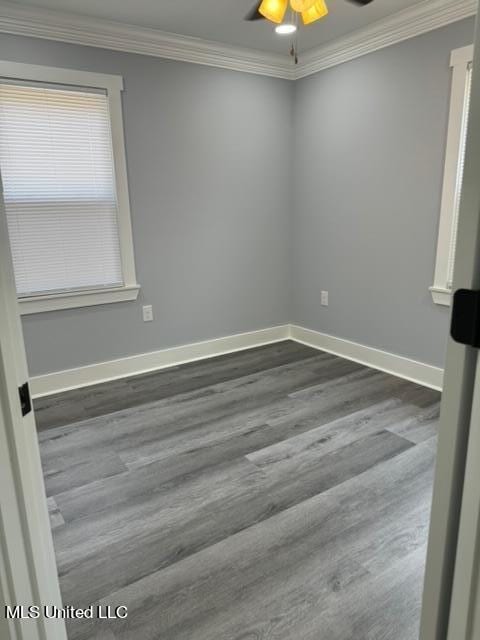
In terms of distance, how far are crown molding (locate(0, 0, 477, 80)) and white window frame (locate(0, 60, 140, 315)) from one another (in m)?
0.21

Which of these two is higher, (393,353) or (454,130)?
(454,130)

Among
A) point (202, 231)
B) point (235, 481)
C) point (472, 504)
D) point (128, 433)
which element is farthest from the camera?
point (202, 231)

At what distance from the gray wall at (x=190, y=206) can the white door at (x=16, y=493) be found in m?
2.48

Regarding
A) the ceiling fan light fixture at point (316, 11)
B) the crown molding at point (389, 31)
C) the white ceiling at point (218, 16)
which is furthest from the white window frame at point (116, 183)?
the crown molding at point (389, 31)

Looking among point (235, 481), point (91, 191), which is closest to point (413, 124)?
point (91, 191)

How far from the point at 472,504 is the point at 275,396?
236 centimetres

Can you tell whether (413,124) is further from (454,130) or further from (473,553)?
(473,553)

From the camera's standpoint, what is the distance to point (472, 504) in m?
0.74

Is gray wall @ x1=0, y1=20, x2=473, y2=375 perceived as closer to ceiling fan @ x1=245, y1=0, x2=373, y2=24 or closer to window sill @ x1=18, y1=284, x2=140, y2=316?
window sill @ x1=18, y1=284, x2=140, y2=316

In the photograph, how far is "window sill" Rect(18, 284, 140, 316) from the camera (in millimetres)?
3029

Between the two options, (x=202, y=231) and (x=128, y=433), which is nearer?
(x=128, y=433)

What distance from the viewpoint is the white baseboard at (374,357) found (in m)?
3.18

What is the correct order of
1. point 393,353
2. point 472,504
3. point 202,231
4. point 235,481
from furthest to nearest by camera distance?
point 202,231
point 393,353
point 235,481
point 472,504

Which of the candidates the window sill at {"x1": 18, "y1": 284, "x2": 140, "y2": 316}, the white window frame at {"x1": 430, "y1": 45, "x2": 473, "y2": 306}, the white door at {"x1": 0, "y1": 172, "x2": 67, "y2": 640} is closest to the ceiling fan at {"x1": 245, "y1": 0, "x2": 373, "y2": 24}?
the white window frame at {"x1": 430, "y1": 45, "x2": 473, "y2": 306}
